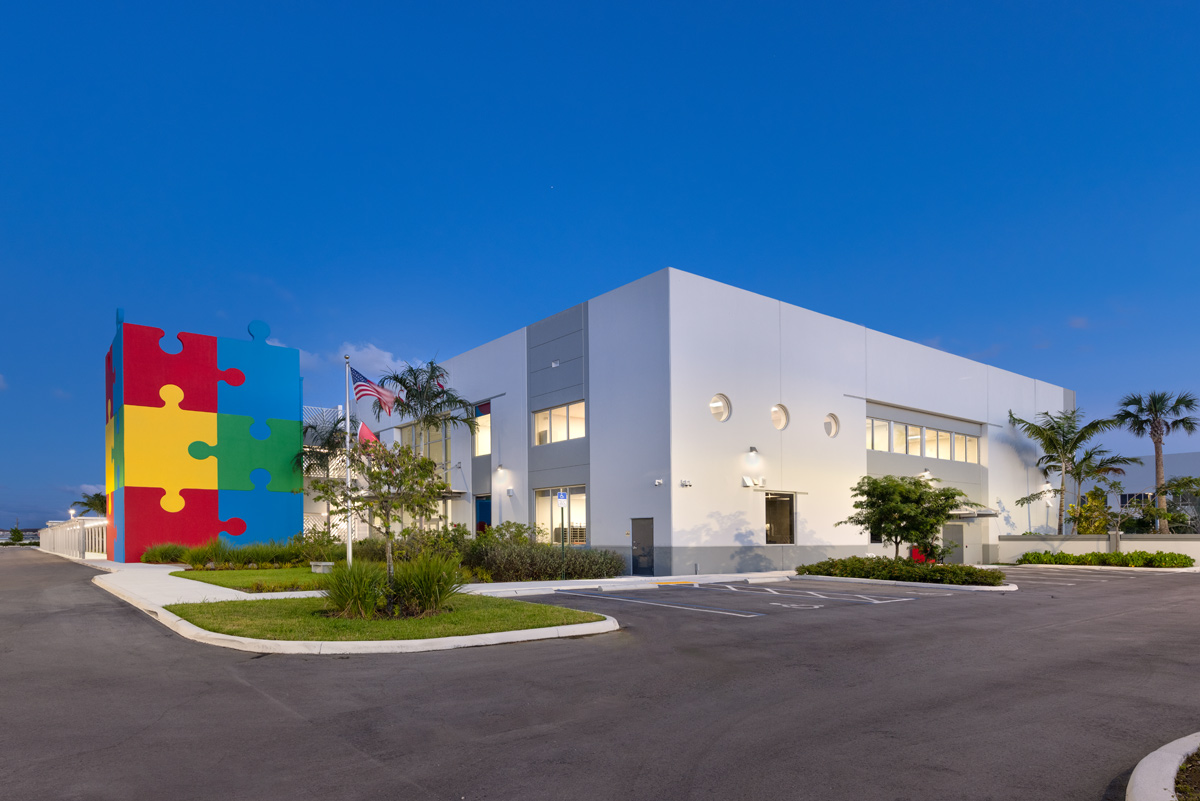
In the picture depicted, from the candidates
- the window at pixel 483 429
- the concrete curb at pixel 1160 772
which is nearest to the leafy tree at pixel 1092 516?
the window at pixel 483 429

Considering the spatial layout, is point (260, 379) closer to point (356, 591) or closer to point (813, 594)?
point (356, 591)

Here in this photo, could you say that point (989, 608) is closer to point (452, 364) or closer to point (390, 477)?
point (390, 477)

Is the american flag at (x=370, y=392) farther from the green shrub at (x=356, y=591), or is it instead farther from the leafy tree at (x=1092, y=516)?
the leafy tree at (x=1092, y=516)

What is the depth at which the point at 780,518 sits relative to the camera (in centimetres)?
2819

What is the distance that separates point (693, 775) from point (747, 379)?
2256 centimetres

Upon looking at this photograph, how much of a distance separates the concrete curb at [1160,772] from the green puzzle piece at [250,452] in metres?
33.9

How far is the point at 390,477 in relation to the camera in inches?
528

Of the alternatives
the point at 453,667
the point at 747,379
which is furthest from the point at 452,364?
the point at 453,667

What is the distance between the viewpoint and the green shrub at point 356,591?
12.3 meters

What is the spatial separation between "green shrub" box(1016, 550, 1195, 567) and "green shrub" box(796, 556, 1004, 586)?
594 inches

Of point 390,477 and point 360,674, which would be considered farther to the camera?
point 390,477

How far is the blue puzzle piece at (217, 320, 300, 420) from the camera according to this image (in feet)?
110

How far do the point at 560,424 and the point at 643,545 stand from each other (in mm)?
6504

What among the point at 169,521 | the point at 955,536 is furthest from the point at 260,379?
the point at 955,536
